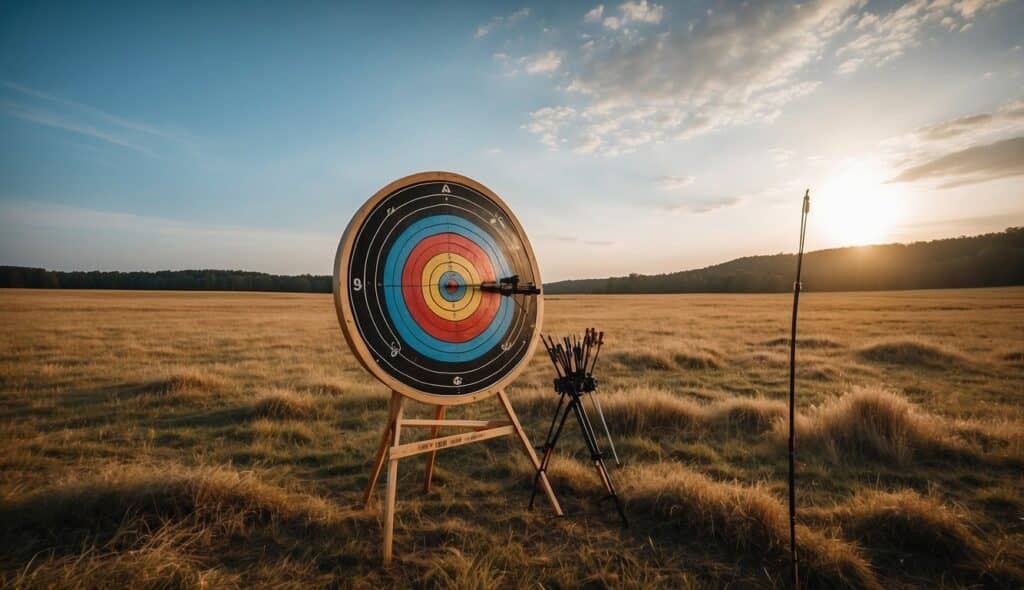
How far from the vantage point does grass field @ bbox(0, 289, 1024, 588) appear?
10.1 ft

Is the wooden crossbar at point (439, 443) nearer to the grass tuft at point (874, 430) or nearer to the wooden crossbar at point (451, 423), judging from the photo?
the wooden crossbar at point (451, 423)

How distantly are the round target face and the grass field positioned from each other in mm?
1368

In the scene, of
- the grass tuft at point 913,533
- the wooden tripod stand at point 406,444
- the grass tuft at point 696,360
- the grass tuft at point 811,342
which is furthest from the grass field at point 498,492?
the grass tuft at point 811,342

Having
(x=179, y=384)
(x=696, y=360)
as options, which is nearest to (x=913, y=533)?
(x=696, y=360)

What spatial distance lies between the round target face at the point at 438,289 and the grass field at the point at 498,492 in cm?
137

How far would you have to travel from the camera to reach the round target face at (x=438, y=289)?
3443 mm

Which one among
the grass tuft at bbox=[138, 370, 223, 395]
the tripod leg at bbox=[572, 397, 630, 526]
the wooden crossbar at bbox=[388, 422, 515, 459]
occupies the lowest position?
the grass tuft at bbox=[138, 370, 223, 395]

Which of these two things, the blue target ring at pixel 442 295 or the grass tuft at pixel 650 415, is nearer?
the blue target ring at pixel 442 295

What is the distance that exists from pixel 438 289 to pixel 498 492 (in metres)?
2.21

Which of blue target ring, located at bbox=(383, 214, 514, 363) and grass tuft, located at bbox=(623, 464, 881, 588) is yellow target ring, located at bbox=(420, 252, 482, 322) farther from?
grass tuft, located at bbox=(623, 464, 881, 588)

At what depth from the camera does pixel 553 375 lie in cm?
1046

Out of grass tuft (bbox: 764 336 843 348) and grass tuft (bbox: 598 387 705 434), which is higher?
grass tuft (bbox: 598 387 705 434)

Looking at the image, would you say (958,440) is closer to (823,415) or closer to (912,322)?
(823,415)

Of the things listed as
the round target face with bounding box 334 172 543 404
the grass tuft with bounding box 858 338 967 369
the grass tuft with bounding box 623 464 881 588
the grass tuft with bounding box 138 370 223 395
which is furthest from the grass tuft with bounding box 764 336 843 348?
the grass tuft with bounding box 138 370 223 395
